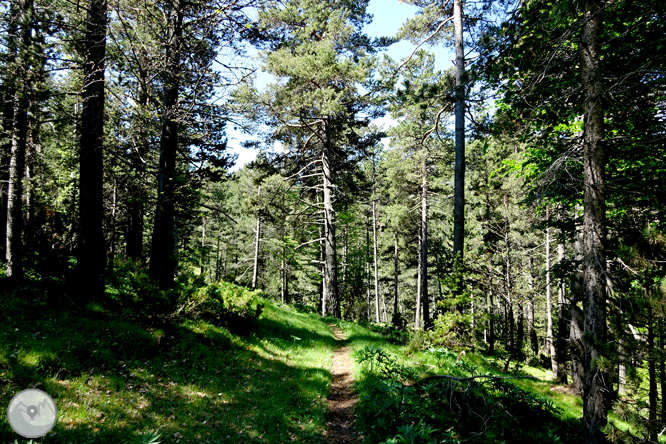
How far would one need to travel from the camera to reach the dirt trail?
5304 mm

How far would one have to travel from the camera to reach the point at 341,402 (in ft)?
21.6

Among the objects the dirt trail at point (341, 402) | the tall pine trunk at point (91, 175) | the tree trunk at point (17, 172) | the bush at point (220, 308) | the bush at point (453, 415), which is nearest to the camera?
the bush at point (453, 415)

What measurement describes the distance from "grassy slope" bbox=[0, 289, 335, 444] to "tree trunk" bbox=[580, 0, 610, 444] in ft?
13.4

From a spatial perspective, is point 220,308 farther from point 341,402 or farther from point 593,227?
point 593,227

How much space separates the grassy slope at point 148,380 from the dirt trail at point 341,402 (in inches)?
9.7

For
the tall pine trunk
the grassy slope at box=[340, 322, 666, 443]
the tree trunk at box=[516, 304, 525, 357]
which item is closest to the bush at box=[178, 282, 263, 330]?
the tall pine trunk

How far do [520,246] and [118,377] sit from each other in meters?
22.6

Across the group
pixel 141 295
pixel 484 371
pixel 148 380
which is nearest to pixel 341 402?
pixel 148 380

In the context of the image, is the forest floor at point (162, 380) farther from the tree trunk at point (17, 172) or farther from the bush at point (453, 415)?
the tree trunk at point (17, 172)

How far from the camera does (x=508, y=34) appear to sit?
5.23 meters

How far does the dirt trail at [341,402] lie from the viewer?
5.30 meters

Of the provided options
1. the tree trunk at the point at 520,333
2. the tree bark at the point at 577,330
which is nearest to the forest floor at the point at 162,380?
the tree bark at the point at 577,330

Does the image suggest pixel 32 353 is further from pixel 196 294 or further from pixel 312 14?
pixel 312 14

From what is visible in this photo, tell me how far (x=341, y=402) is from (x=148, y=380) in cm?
377
